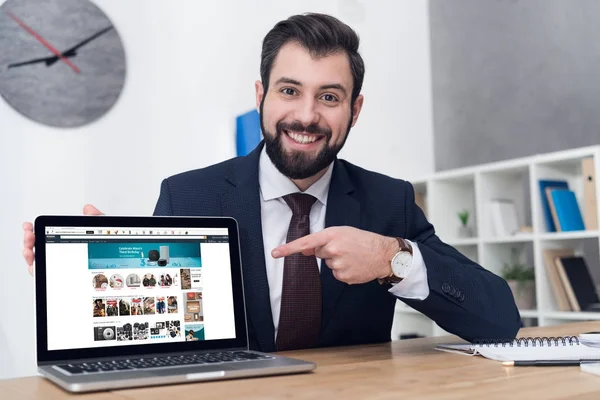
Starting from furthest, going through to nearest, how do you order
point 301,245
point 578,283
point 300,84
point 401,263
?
point 578,283 < point 300,84 < point 401,263 < point 301,245

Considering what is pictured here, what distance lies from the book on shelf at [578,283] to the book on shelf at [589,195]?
0.22 meters

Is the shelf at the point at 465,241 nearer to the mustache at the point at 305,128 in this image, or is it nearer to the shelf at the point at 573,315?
the shelf at the point at 573,315

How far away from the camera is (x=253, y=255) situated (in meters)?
1.56

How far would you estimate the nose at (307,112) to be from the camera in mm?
1656

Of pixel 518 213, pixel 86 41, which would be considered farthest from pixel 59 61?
pixel 518 213

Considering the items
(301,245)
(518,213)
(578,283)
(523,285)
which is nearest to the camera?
(301,245)

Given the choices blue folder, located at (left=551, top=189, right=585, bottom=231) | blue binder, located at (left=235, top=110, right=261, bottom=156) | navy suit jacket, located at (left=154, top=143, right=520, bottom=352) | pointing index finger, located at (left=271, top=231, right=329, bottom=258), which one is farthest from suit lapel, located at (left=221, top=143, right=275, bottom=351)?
blue folder, located at (left=551, top=189, right=585, bottom=231)

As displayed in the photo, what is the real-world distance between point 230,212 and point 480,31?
10.7 ft

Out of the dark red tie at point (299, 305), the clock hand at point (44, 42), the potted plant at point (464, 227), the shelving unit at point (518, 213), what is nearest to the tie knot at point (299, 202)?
the dark red tie at point (299, 305)

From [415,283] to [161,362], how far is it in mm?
550

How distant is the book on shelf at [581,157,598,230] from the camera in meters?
3.29

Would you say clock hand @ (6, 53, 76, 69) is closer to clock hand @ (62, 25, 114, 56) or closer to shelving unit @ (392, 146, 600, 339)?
clock hand @ (62, 25, 114, 56)

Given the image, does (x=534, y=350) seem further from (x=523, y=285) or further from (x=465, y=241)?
(x=465, y=241)

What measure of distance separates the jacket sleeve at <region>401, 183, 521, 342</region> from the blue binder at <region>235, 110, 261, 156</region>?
2.03m
